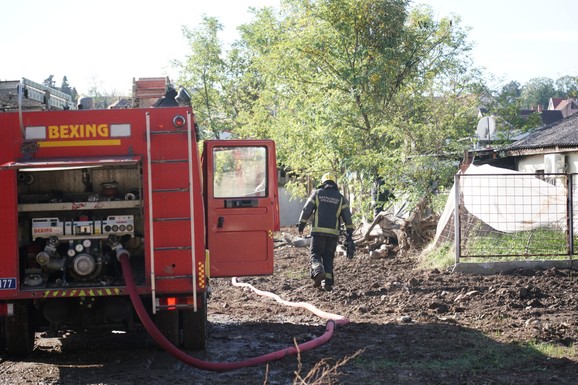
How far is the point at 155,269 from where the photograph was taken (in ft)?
26.5

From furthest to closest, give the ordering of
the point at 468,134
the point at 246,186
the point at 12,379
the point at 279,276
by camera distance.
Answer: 1. the point at 468,134
2. the point at 279,276
3. the point at 246,186
4. the point at 12,379

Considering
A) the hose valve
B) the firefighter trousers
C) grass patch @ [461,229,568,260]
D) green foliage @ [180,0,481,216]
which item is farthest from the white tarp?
the hose valve

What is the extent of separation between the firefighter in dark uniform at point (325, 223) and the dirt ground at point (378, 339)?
0.44 meters

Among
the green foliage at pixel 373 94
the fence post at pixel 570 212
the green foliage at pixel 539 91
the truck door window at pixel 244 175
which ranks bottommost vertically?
the fence post at pixel 570 212

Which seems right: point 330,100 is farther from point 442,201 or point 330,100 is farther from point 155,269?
point 155,269

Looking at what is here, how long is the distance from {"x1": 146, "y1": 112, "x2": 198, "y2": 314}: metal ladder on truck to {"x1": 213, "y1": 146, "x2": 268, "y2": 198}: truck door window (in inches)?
52.8

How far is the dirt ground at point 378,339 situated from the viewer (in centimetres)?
737

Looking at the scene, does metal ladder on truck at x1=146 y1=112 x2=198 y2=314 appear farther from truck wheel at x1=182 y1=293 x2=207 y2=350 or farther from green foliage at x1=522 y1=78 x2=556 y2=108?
green foliage at x1=522 y1=78 x2=556 y2=108

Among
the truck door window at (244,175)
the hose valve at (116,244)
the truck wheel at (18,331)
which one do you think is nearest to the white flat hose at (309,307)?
the truck door window at (244,175)

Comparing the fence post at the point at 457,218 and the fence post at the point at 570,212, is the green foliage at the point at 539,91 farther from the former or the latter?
the fence post at the point at 457,218

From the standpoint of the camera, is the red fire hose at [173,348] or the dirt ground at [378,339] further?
the red fire hose at [173,348]

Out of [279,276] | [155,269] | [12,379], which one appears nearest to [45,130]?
[155,269]

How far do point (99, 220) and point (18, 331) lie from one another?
1.48 metres

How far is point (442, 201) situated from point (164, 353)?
9966 mm
